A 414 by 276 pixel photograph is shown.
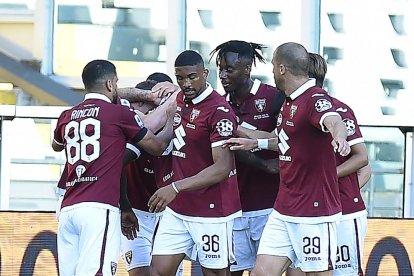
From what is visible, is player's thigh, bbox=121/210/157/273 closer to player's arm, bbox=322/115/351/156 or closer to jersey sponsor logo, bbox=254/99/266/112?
jersey sponsor logo, bbox=254/99/266/112

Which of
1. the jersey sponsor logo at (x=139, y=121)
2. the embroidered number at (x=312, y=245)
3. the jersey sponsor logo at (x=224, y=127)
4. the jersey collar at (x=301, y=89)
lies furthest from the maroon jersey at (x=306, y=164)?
the jersey sponsor logo at (x=139, y=121)

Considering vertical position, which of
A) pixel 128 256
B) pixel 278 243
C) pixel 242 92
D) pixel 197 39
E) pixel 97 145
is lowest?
pixel 128 256

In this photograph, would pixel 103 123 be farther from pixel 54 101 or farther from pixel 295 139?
pixel 54 101

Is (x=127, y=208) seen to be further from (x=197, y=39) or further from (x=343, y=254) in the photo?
(x=197, y=39)

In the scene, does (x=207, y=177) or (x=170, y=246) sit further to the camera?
(x=170, y=246)

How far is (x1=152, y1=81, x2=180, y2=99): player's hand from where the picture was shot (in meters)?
7.77

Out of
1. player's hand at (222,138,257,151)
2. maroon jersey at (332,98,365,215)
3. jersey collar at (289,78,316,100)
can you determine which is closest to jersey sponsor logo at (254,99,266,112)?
maroon jersey at (332,98,365,215)

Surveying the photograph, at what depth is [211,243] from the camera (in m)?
7.33

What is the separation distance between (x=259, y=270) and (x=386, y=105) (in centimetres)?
524

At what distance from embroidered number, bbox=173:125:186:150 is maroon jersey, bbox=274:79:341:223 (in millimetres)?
712

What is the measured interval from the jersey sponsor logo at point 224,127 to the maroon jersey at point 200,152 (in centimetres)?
2

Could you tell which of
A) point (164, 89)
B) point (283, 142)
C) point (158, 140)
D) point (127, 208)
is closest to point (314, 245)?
point (283, 142)

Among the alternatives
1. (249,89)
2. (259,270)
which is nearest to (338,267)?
(259,270)

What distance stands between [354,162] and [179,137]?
3.91ft
